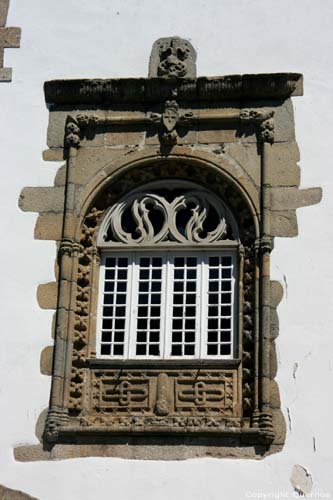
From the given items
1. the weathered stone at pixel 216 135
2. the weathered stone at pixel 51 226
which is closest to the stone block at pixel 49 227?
the weathered stone at pixel 51 226

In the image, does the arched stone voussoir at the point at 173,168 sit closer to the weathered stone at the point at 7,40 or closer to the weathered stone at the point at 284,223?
the weathered stone at the point at 284,223

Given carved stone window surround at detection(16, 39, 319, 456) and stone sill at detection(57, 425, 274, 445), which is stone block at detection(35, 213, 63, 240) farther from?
stone sill at detection(57, 425, 274, 445)

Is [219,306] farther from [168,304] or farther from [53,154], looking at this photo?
[53,154]

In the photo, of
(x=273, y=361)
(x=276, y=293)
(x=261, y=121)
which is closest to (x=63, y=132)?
(x=261, y=121)

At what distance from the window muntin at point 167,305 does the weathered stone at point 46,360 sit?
502mm

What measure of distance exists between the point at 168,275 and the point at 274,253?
3.55ft

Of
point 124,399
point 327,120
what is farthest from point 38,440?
point 327,120

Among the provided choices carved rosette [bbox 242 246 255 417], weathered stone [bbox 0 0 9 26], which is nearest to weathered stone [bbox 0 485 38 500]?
carved rosette [bbox 242 246 255 417]

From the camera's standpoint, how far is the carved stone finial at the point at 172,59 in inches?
542

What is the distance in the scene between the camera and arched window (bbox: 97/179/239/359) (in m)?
13.1

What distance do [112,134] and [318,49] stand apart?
221 centimetres

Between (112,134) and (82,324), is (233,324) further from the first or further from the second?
(112,134)

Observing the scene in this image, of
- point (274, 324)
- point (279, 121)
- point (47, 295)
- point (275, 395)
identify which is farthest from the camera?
point (279, 121)

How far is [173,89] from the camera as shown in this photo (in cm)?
1370
